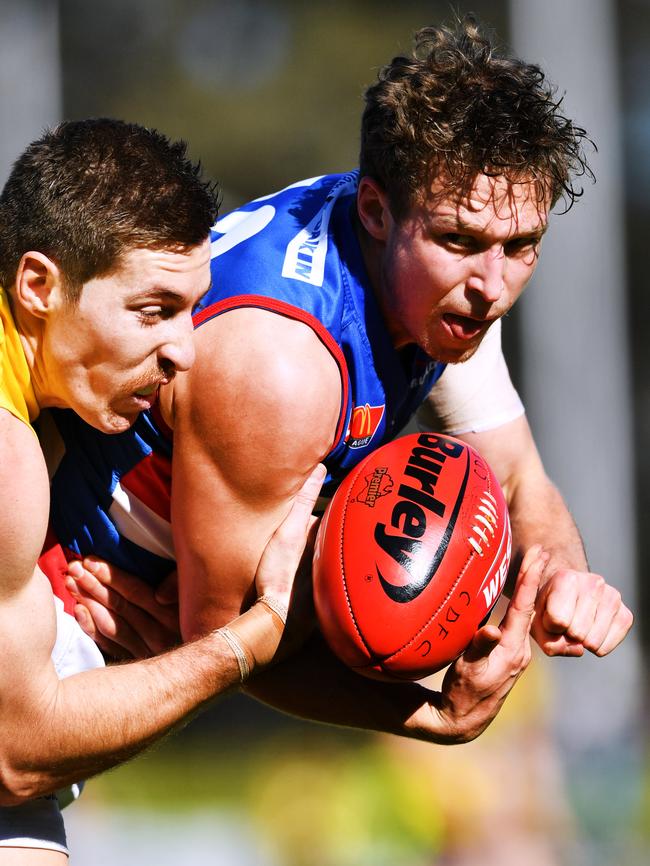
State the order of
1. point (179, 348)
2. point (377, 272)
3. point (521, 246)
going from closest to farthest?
point (179, 348)
point (521, 246)
point (377, 272)

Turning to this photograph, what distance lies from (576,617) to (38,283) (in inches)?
66.4

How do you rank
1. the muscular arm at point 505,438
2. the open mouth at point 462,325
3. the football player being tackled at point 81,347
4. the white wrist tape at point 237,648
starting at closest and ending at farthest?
the football player being tackled at point 81,347 < the white wrist tape at point 237,648 < the open mouth at point 462,325 < the muscular arm at point 505,438

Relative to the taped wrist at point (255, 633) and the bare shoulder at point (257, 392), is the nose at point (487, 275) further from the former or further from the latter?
the taped wrist at point (255, 633)

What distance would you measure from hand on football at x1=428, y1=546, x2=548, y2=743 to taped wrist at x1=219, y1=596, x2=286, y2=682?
1.70 ft

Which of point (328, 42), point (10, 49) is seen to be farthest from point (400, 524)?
point (328, 42)

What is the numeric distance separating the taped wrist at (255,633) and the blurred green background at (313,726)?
A: 3418 millimetres

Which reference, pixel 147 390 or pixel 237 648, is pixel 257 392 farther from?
pixel 237 648

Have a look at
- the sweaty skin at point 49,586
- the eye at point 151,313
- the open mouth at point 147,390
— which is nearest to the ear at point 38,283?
the sweaty skin at point 49,586

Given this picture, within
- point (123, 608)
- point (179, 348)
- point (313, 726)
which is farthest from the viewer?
Result: point (313, 726)

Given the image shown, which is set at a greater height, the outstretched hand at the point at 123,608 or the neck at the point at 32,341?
the neck at the point at 32,341

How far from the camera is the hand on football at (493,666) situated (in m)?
3.60

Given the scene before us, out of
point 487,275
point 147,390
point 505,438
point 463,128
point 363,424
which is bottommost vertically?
point 505,438

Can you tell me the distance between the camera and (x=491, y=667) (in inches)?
142

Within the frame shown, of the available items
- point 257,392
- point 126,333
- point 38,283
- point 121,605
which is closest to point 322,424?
point 257,392
